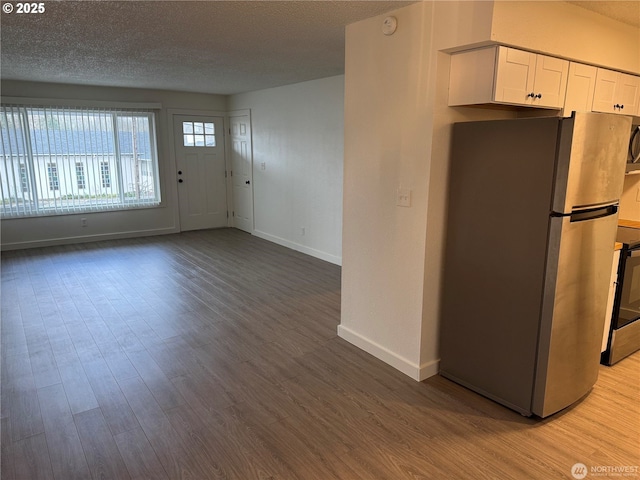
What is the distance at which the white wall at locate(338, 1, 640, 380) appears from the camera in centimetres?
239

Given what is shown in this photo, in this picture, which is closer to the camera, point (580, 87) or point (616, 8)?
point (616, 8)

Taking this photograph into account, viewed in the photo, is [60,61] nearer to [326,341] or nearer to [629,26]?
Answer: [326,341]

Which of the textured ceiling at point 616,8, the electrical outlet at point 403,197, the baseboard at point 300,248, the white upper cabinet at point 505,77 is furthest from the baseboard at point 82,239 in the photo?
the textured ceiling at point 616,8

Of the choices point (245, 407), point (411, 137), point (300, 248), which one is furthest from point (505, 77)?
point (300, 248)

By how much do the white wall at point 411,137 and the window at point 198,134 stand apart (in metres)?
5.03

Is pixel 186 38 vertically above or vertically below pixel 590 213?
above

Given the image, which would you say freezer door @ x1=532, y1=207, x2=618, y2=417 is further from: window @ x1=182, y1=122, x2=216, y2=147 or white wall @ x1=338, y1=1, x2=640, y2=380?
window @ x1=182, y1=122, x2=216, y2=147

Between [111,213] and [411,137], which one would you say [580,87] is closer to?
[411,137]

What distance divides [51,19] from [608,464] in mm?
4270

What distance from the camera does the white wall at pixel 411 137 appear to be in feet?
7.85

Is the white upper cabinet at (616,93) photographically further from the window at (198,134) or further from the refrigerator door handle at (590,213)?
the window at (198,134)

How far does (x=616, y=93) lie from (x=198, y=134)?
246 inches

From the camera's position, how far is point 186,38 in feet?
11.1

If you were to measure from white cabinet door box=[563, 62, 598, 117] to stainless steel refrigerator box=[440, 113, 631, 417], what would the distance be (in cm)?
42
